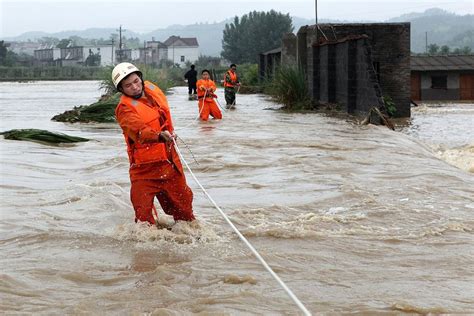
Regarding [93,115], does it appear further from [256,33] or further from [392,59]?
[256,33]

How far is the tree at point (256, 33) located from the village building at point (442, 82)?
247 feet

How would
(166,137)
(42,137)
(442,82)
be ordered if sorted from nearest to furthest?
(166,137), (42,137), (442,82)

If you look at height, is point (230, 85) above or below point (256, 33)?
below

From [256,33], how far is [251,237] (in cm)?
11390

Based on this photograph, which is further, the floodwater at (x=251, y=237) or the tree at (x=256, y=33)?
the tree at (x=256, y=33)

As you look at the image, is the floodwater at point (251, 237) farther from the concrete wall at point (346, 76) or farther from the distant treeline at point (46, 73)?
the distant treeline at point (46, 73)

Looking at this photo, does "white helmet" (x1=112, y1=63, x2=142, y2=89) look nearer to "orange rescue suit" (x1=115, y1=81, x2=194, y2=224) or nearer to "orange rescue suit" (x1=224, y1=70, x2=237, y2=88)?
"orange rescue suit" (x1=115, y1=81, x2=194, y2=224)

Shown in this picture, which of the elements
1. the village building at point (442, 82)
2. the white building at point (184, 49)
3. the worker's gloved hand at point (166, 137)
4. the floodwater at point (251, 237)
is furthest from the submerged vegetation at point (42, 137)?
the white building at point (184, 49)

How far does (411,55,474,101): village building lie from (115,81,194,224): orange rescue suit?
3370 cm

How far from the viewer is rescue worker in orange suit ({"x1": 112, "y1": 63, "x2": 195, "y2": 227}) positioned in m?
7.12

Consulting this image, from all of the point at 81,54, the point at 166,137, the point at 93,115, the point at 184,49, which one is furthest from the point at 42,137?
the point at 184,49

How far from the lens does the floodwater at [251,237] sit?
568 cm

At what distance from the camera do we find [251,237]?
7.61 m

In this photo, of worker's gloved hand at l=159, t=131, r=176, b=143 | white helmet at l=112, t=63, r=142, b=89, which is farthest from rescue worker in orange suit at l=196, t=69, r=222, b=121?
worker's gloved hand at l=159, t=131, r=176, b=143
